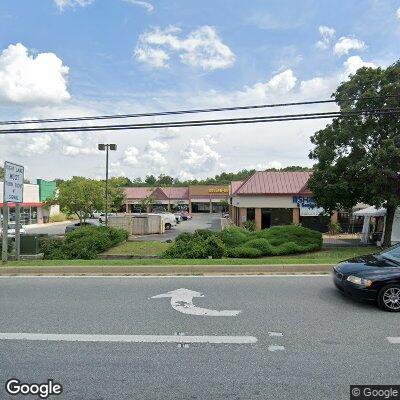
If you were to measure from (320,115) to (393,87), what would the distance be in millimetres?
8735

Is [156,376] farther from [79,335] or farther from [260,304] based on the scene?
[260,304]

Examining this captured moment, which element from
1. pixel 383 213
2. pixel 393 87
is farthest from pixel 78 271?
pixel 383 213

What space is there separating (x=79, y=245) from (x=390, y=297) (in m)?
12.9

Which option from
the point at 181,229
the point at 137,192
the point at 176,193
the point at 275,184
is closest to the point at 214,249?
the point at 275,184

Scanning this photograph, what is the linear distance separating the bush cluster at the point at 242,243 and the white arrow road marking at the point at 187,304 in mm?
6018

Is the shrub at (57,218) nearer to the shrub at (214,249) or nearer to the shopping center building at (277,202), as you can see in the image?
the shopping center building at (277,202)

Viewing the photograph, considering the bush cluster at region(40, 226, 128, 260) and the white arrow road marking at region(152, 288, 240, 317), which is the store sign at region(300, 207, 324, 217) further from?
the white arrow road marking at region(152, 288, 240, 317)

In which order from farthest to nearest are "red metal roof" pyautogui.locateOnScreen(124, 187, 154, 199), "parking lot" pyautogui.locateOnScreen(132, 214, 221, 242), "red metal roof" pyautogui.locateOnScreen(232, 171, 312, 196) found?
"red metal roof" pyautogui.locateOnScreen(124, 187, 154, 199) → "red metal roof" pyautogui.locateOnScreen(232, 171, 312, 196) → "parking lot" pyautogui.locateOnScreen(132, 214, 221, 242)

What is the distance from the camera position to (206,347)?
492 cm

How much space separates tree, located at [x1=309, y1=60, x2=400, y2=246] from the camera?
17.5 meters

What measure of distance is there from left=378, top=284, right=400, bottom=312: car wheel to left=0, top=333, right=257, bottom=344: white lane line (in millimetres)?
2724

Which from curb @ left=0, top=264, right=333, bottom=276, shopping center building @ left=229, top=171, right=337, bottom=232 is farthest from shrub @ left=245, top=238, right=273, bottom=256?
shopping center building @ left=229, top=171, right=337, bottom=232

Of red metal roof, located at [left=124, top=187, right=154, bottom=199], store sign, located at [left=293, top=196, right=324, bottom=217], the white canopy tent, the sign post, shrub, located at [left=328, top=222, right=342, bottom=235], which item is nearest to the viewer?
the sign post

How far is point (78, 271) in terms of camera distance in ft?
32.5
